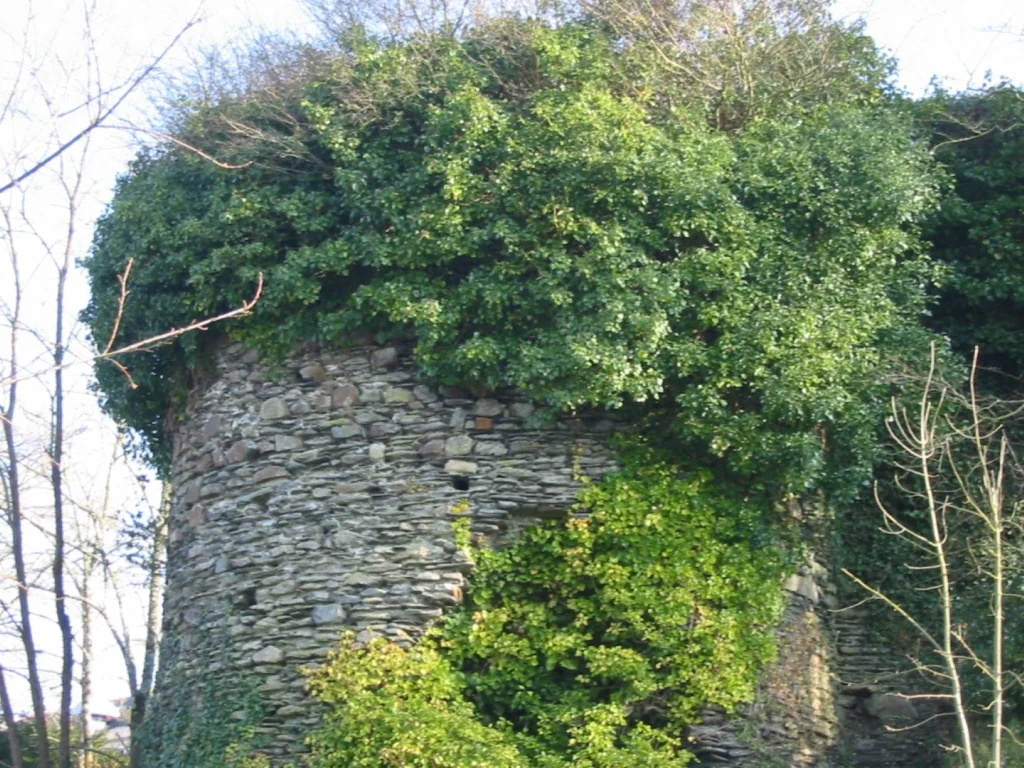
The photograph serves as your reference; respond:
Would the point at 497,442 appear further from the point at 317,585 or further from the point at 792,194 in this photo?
the point at 792,194

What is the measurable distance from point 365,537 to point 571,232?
2.43 metres

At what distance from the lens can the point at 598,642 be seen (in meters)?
8.77

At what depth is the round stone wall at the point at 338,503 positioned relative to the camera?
8742mm

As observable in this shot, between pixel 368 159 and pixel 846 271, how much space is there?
3.41 m

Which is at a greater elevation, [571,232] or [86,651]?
[571,232]

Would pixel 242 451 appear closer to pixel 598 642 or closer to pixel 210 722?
pixel 210 722

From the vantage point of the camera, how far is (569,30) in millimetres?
9656


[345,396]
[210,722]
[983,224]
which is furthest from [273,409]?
[983,224]

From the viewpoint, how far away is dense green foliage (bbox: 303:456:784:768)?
830 cm

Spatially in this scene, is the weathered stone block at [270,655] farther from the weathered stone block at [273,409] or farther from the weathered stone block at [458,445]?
the weathered stone block at [458,445]

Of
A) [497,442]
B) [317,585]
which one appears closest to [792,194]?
[497,442]

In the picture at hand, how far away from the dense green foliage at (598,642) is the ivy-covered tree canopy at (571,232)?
0.61 m

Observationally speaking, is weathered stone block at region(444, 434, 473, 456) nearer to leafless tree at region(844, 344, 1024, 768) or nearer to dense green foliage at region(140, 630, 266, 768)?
dense green foliage at region(140, 630, 266, 768)

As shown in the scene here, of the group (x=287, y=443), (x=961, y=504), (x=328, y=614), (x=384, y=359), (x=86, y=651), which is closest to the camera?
(x=328, y=614)
